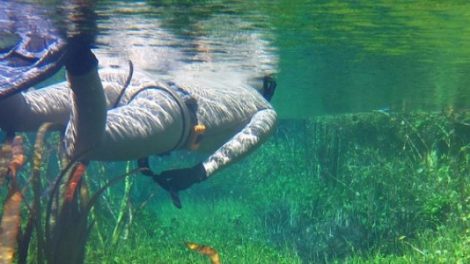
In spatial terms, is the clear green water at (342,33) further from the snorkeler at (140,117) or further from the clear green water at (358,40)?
the snorkeler at (140,117)

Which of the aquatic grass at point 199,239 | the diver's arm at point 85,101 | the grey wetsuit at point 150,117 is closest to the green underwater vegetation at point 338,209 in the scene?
the aquatic grass at point 199,239

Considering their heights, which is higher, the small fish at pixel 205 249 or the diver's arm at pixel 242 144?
the diver's arm at pixel 242 144

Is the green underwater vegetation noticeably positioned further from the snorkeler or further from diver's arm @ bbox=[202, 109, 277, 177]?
diver's arm @ bbox=[202, 109, 277, 177]

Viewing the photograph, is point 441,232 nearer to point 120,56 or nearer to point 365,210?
point 365,210

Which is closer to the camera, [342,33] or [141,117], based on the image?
[141,117]

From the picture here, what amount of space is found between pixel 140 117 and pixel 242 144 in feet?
5.63

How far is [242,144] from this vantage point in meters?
7.75

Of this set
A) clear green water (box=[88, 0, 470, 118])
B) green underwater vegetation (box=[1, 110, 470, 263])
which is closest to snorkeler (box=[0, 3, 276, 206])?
green underwater vegetation (box=[1, 110, 470, 263])

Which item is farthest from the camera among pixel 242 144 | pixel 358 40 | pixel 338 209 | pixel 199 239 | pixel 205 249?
pixel 199 239

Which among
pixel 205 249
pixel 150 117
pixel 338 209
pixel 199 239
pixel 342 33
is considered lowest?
pixel 199 239

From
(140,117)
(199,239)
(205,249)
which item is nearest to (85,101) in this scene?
(140,117)

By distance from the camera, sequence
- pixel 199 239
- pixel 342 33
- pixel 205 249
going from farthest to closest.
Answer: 1. pixel 199 239
2. pixel 342 33
3. pixel 205 249

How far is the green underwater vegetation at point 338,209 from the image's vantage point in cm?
1139

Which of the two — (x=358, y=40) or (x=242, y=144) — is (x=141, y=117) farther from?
(x=358, y=40)
